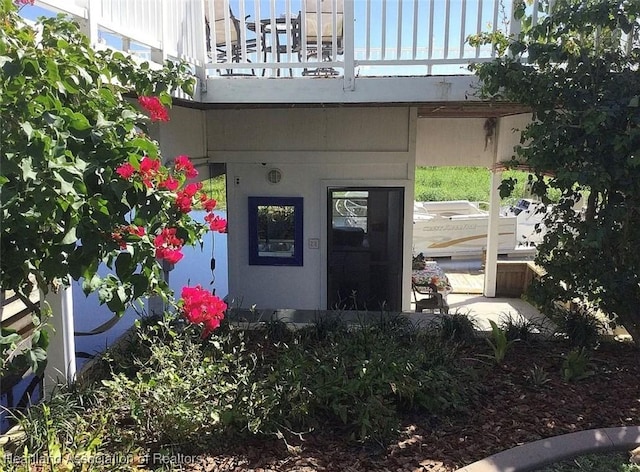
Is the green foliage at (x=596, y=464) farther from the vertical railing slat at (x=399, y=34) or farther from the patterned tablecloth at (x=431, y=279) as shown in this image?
the patterned tablecloth at (x=431, y=279)

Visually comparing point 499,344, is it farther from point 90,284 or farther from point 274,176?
point 274,176

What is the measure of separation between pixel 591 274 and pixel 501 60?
180 cm

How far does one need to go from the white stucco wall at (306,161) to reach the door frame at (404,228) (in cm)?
1

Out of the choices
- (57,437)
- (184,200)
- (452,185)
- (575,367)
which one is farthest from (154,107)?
(452,185)

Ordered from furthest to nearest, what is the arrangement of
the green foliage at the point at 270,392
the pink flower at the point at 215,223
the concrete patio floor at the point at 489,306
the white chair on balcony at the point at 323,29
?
1. the concrete patio floor at the point at 489,306
2. the white chair on balcony at the point at 323,29
3. the green foliage at the point at 270,392
4. the pink flower at the point at 215,223

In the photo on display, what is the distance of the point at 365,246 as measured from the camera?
6.73 metres

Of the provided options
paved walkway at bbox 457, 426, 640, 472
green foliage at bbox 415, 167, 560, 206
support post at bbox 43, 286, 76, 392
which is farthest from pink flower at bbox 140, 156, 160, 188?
green foliage at bbox 415, 167, 560, 206

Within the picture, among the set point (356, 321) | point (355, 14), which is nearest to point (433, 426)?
point (356, 321)

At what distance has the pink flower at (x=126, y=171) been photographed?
2.11 m

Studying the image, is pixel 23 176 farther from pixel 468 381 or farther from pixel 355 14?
pixel 355 14

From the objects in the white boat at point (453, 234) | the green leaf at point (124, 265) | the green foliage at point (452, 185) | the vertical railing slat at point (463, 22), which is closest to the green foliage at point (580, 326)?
the vertical railing slat at point (463, 22)

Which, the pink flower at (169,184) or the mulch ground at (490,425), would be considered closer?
the pink flower at (169,184)

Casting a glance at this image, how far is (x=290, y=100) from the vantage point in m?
5.17

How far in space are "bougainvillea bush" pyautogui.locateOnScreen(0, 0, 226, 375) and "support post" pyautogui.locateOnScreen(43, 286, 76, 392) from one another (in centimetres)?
103
